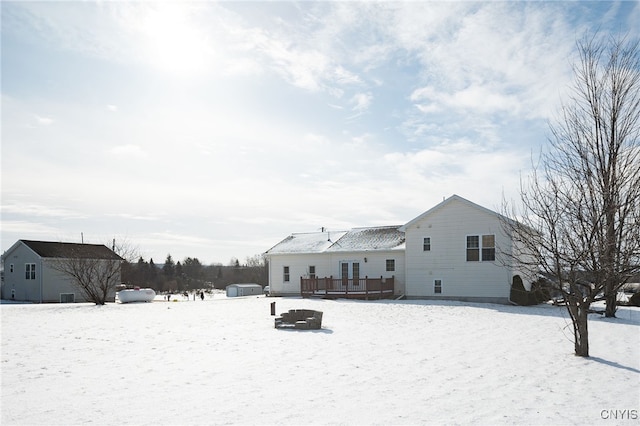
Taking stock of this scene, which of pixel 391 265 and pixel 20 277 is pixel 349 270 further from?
pixel 20 277

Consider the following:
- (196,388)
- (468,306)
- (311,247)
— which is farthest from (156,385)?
(311,247)

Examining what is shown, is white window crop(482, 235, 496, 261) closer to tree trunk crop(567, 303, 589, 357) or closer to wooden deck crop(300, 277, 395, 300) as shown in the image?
wooden deck crop(300, 277, 395, 300)

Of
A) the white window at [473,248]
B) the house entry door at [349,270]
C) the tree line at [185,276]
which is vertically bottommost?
the tree line at [185,276]

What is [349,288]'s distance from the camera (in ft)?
94.0

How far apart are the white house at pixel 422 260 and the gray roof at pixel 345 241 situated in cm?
7

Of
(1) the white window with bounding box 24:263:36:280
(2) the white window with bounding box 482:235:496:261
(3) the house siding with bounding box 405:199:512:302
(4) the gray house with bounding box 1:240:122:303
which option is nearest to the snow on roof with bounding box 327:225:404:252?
(3) the house siding with bounding box 405:199:512:302

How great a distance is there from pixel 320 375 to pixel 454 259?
60.2 ft

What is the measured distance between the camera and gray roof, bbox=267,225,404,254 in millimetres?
30047

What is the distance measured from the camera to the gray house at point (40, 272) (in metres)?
36.9

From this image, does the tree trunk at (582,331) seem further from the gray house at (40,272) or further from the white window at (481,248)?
the gray house at (40,272)

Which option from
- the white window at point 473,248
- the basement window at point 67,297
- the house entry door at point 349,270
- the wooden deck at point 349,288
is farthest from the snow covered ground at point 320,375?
the basement window at point 67,297

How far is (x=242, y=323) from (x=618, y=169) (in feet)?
40.4

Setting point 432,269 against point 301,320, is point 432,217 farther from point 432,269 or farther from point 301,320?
point 301,320

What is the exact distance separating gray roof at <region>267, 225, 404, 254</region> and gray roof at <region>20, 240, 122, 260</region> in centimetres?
1438
